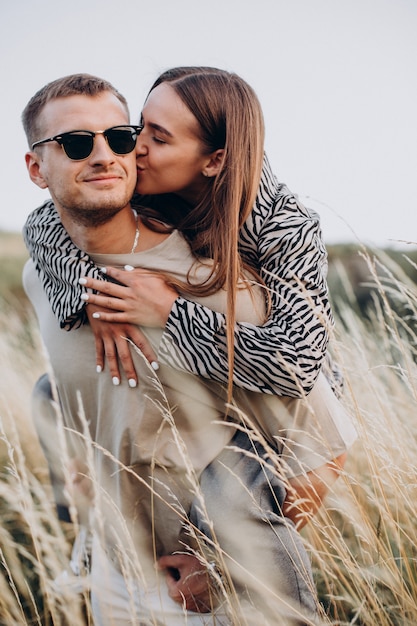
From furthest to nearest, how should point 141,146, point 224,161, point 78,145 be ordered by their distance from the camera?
point 141,146, point 224,161, point 78,145

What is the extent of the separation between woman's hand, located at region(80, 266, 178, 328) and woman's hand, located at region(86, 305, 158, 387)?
1.4 inches

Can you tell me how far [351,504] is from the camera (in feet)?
7.41

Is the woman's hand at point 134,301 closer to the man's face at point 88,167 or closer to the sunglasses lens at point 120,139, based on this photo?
the man's face at point 88,167

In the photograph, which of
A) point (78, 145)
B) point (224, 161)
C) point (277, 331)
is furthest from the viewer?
point (224, 161)

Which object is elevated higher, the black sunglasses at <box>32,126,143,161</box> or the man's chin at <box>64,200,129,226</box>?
the black sunglasses at <box>32,126,143,161</box>

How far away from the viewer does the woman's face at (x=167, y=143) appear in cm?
245

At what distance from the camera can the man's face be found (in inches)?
89.4

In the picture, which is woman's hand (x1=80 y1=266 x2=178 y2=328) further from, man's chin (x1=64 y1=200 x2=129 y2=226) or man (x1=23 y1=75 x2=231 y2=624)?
man's chin (x1=64 y1=200 x2=129 y2=226)

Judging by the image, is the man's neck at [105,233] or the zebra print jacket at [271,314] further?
the man's neck at [105,233]

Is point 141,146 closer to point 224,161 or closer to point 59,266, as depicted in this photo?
point 224,161

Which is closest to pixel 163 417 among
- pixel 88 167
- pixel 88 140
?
pixel 88 167

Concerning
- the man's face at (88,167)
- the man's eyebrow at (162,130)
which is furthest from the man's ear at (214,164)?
the man's face at (88,167)

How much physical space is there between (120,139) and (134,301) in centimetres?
72

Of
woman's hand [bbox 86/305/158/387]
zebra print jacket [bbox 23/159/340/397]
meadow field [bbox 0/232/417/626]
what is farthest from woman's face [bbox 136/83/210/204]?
meadow field [bbox 0/232/417/626]
